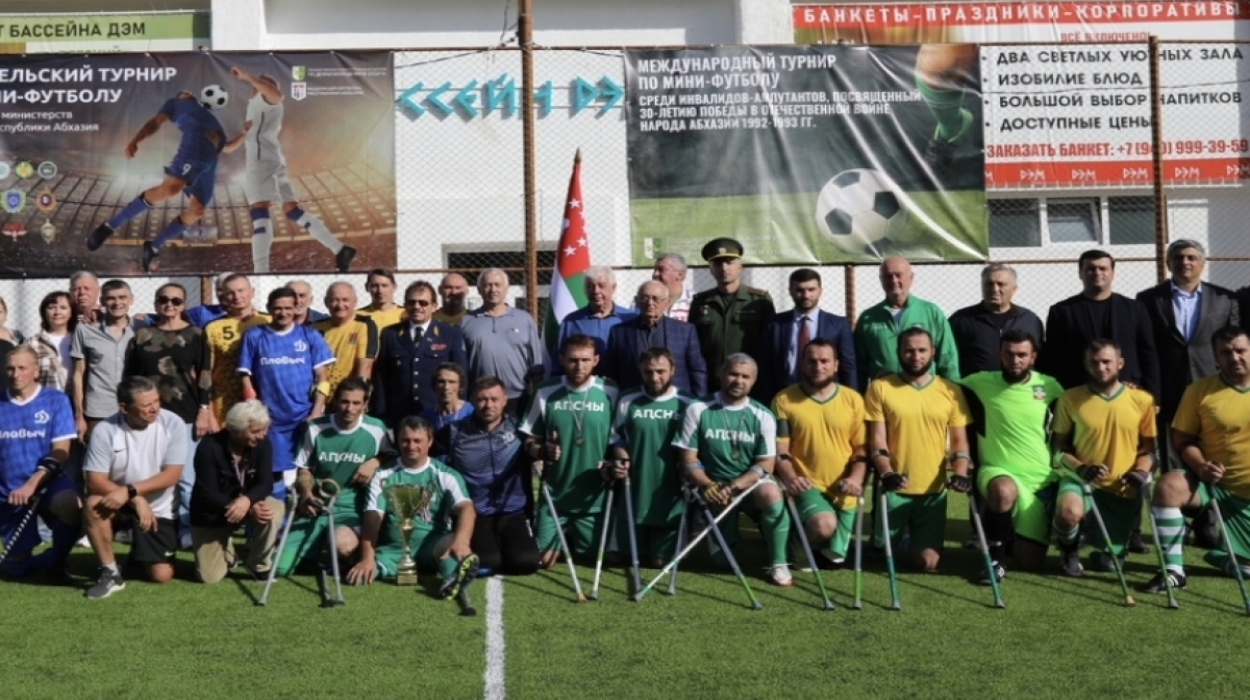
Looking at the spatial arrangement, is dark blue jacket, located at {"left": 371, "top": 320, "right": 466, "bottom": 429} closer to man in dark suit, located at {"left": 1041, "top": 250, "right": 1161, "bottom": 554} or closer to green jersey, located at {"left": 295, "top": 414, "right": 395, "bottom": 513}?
green jersey, located at {"left": 295, "top": 414, "right": 395, "bottom": 513}

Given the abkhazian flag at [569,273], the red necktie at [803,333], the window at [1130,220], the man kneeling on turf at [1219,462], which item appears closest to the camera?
the man kneeling on turf at [1219,462]

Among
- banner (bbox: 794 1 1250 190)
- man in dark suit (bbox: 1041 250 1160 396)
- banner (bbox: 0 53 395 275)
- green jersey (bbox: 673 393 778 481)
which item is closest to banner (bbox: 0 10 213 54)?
banner (bbox: 0 53 395 275)

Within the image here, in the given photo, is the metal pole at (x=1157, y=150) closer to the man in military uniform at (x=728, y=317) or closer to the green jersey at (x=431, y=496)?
the man in military uniform at (x=728, y=317)

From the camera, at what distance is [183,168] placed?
35.0ft

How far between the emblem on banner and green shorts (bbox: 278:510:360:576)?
475 cm

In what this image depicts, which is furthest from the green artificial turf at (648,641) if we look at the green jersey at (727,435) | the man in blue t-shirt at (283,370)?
the man in blue t-shirt at (283,370)

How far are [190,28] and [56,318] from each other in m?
8.27

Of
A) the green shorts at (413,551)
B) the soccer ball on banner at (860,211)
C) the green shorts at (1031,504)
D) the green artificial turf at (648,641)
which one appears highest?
the soccer ball on banner at (860,211)

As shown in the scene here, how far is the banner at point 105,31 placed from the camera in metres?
15.9

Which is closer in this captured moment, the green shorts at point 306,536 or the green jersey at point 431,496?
the green jersey at point 431,496

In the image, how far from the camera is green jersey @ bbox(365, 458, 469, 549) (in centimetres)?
743

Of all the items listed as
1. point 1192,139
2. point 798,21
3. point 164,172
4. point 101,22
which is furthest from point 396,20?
point 1192,139

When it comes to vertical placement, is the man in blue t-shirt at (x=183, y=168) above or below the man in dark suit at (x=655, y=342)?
above

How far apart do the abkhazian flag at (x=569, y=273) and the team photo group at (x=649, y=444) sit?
62.2 inches
